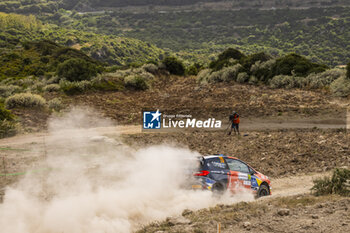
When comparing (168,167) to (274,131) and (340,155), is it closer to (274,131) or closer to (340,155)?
(340,155)

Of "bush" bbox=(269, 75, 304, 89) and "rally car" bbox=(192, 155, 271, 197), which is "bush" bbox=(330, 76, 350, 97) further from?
"rally car" bbox=(192, 155, 271, 197)

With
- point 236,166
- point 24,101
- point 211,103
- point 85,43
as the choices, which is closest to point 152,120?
point 211,103

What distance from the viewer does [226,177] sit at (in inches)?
403

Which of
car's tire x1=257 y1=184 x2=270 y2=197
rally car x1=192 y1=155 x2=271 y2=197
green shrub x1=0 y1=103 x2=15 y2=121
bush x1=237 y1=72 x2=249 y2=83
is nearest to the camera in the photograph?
rally car x1=192 y1=155 x2=271 y2=197

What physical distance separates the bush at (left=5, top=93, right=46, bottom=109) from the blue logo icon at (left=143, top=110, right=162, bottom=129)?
7.50 m

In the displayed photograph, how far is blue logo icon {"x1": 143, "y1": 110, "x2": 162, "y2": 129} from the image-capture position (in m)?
21.8

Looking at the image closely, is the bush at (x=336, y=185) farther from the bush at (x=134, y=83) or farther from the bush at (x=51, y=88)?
the bush at (x=134, y=83)

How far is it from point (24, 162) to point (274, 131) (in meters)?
13.2

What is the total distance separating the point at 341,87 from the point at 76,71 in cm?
2410

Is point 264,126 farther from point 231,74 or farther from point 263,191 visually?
point 231,74

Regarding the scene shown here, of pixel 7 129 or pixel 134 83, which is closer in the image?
pixel 7 129

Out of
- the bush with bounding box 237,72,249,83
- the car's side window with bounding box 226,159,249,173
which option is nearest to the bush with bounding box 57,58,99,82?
the bush with bounding box 237,72,249,83

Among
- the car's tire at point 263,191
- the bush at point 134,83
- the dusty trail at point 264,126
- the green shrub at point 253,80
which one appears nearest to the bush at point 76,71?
the bush at point 134,83

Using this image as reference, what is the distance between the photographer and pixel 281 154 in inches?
603
